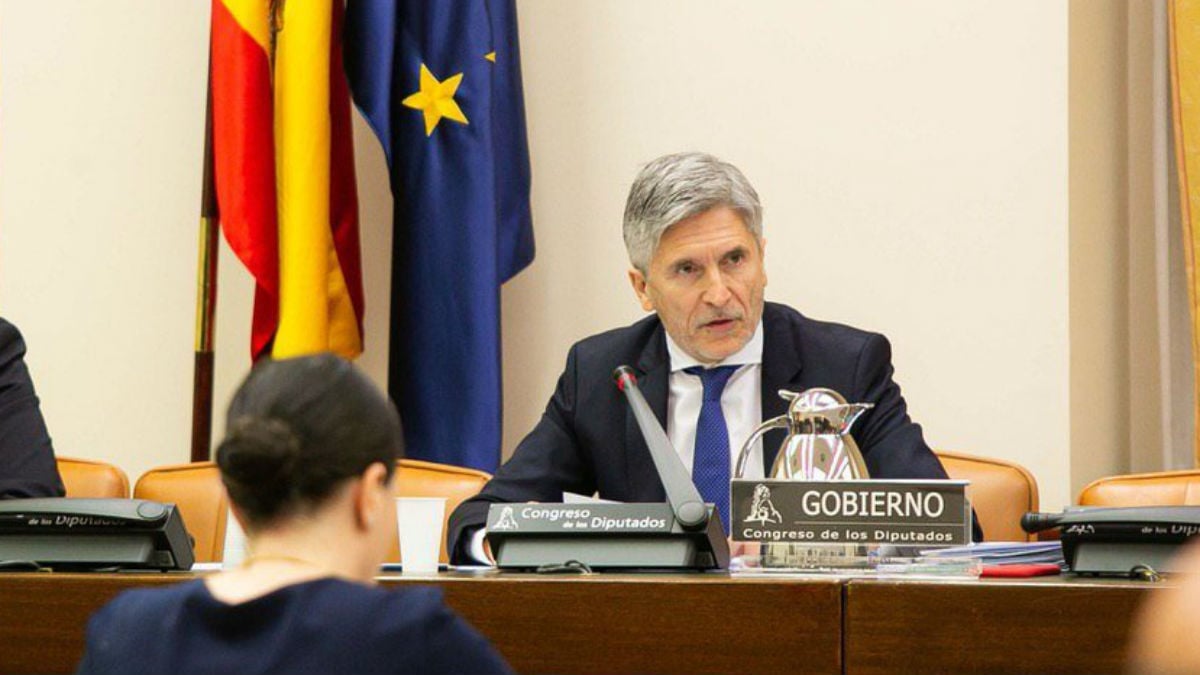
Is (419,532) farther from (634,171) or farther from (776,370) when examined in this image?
(634,171)

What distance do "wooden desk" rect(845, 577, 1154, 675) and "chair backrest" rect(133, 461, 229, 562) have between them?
5.64ft

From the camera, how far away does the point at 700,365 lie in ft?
10.2

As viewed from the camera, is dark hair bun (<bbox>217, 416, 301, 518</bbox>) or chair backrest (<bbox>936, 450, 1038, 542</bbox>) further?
chair backrest (<bbox>936, 450, 1038, 542</bbox>)

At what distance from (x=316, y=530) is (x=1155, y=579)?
104cm

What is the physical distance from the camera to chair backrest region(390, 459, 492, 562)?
3.17m

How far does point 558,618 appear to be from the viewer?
1.92m

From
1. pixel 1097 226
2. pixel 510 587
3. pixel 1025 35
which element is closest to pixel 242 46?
pixel 1025 35

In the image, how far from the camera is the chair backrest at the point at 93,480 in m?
3.38

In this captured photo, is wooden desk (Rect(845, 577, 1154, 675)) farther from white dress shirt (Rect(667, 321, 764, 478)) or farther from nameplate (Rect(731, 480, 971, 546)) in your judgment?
white dress shirt (Rect(667, 321, 764, 478))

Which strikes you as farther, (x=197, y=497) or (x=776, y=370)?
(x=197, y=497)

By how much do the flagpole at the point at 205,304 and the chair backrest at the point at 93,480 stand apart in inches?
27.4

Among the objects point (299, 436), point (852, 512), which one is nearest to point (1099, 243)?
point (852, 512)

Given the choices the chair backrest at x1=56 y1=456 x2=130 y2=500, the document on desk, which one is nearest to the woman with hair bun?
the document on desk

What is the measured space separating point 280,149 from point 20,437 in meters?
1.22
